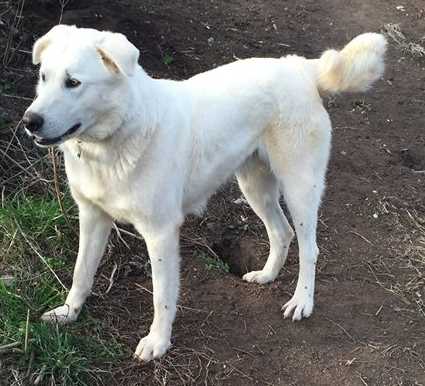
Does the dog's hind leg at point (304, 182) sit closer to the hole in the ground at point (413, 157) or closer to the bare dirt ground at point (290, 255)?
the bare dirt ground at point (290, 255)

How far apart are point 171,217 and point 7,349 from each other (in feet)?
3.04

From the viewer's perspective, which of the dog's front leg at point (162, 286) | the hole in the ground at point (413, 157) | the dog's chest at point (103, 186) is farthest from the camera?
the hole in the ground at point (413, 157)

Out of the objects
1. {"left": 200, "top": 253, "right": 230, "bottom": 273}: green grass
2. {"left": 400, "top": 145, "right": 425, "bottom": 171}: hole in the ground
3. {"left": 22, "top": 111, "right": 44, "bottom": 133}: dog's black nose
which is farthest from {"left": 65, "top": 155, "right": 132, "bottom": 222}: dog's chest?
{"left": 400, "top": 145, "right": 425, "bottom": 171}: hole in the ground

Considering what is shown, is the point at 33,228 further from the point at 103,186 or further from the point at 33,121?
the point at 33,121

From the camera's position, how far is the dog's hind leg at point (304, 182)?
3488 mm

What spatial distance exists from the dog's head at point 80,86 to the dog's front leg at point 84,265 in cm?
65

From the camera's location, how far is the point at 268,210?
3.91 meters

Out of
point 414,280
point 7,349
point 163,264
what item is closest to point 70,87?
point 163,264

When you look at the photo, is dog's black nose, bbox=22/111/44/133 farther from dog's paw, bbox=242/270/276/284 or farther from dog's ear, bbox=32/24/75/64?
dog's paw, bbox=242/270/276/284

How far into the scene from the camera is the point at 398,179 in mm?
5047

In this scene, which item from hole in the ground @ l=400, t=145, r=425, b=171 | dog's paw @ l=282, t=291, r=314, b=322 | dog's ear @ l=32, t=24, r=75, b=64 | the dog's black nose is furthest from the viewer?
hole in the ground @ l=400, t=145, r=425, b=171

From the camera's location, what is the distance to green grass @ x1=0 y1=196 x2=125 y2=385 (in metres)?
3.08

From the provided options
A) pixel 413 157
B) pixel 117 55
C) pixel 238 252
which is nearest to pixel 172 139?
pixel 117 55

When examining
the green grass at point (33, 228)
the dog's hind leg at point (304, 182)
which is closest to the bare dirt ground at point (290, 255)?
the dog's hind leg at point (304, 182)
